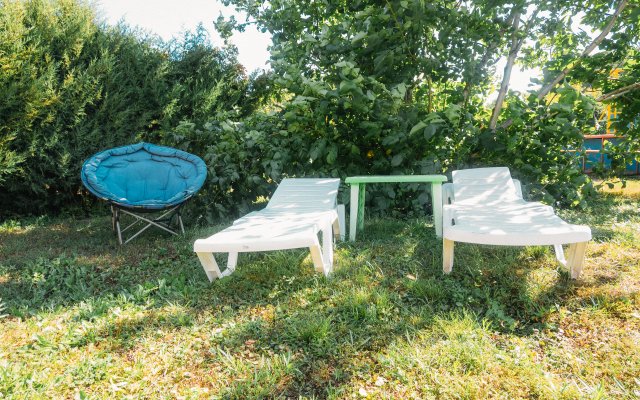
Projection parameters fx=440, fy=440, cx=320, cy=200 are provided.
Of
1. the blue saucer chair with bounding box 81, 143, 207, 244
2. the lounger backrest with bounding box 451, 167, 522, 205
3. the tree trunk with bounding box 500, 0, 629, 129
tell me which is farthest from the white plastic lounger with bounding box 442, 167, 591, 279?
the blue saucer chair with bounding box 81, 143, 207, 244

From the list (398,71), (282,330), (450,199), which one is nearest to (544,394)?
(282,330)

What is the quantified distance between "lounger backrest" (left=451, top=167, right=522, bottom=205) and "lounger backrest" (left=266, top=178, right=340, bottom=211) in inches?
45.0

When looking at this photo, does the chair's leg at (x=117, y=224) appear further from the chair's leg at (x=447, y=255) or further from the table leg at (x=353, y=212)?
the chair's leg at (x=447, y=255)

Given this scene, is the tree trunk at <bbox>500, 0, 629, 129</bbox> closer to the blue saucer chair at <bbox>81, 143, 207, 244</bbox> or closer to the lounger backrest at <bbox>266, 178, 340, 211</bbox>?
the lounger backrest at <bbox>266, 178, 340, 211</bbox>

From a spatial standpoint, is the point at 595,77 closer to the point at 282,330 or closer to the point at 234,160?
the point at 234,160

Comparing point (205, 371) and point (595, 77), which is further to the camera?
point (595, 77)

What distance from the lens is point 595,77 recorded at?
5488 millimetres

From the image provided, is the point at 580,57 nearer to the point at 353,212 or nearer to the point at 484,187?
the point at 484,187

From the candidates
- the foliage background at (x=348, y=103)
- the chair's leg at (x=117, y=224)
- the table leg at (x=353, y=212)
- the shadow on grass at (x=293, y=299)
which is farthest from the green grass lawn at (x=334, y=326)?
the foliage background at (x=348, y=103)

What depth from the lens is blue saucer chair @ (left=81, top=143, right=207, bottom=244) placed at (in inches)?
181

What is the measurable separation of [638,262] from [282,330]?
2.48 m

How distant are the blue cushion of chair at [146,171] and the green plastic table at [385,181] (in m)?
1.62

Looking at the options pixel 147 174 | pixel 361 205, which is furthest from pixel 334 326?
pixel 147 174

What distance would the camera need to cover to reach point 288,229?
115 inches
